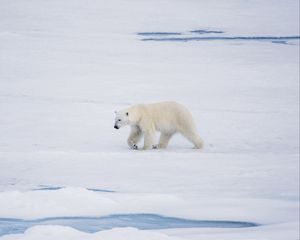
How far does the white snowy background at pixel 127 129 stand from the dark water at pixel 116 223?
3.0 inches

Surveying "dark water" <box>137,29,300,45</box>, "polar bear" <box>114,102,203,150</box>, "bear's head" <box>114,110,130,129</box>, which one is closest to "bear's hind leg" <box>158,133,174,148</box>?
"polar bear" <box>114,102,203,150</box>

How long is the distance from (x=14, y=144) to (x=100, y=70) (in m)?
5.53

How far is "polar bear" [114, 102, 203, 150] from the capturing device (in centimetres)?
669

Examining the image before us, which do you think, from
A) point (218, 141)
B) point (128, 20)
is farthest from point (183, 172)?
point (128, 20)

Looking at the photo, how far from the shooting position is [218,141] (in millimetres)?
7199

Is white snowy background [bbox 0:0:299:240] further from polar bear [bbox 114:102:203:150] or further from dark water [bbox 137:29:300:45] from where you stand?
dark water [bbox 137:29:300:45]

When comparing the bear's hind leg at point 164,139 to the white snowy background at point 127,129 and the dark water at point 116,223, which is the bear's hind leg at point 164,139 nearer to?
the white snowy background at point 127,129

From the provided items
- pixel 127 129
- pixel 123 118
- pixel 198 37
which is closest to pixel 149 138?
pixel 123 118

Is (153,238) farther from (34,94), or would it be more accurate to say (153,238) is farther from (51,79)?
(51,79)

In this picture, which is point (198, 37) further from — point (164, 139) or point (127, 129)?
point (164, 139)

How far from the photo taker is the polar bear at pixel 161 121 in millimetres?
6691

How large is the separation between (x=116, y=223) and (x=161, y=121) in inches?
99.3

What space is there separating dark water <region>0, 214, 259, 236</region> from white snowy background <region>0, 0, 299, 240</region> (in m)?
0.08

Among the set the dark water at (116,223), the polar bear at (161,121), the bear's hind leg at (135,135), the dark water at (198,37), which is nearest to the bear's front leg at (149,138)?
the polar bear at (161,121)
